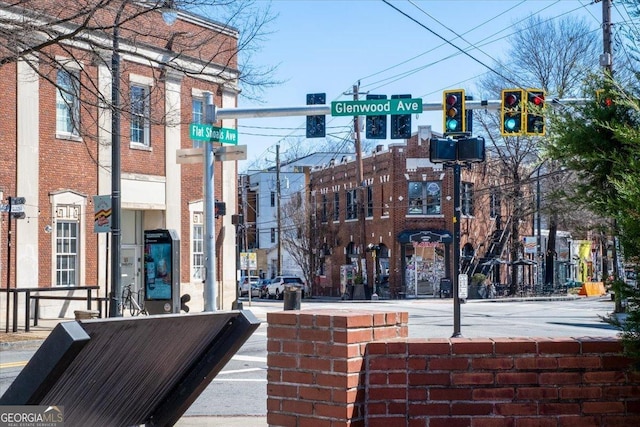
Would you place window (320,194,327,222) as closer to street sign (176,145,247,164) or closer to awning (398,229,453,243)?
awning (398,229,453,243)

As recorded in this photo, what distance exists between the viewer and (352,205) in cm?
5362

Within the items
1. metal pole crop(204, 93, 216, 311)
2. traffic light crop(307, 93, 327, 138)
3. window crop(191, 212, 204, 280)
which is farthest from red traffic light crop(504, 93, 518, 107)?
window crop(191, 212, 204, 280)

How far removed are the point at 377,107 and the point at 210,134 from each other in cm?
415

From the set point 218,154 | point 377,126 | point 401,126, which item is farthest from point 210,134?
point 401,126

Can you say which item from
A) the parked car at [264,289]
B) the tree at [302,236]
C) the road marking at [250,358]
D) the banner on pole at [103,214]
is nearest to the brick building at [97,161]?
the banner on pole at [103,214]

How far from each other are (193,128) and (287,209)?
41.7 metres

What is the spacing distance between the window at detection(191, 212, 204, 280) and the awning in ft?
66.7

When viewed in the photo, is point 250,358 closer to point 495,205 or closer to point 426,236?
point 426,236

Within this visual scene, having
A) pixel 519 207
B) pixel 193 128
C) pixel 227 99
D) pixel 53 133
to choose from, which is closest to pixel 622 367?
pixel 193 128

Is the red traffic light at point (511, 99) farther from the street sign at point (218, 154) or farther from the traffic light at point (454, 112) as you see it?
the street sign at point (218, 154)

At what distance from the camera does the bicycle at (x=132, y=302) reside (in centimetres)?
2461

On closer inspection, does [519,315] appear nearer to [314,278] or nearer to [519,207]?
[519,207]

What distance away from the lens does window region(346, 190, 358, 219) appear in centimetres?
5331

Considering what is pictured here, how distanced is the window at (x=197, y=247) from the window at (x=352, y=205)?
23.5m
